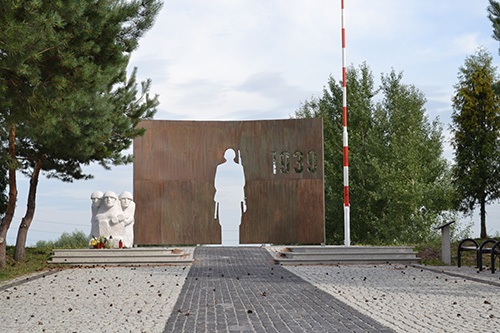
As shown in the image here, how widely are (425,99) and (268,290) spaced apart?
79.1 feet

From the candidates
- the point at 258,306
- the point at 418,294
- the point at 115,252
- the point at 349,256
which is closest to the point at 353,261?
the point at 349,256

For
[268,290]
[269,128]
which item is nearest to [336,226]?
[269,128]

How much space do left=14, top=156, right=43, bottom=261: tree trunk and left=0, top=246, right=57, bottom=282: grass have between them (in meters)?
0.24

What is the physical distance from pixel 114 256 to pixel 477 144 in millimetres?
14060

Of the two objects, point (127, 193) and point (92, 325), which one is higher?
point (127, 193)

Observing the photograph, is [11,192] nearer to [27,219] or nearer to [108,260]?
[27,219]

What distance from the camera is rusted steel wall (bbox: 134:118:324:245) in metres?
17.6

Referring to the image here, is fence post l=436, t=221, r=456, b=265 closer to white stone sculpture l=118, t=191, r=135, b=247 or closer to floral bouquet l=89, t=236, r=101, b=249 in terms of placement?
white stone sculpture l=118, t=191, r=135, b=247

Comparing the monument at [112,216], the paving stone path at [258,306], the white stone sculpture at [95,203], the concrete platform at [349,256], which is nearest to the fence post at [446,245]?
the concrete platform at [349,256]

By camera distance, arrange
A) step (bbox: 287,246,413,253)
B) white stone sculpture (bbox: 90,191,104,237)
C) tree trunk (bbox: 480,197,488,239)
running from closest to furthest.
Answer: step (bbox: 287,246,413,253)
white stone sculpture (bbox: 90,191,104,237)
tree trunk (bbox: 480,197,488,239)

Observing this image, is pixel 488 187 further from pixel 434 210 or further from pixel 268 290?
pixel 268 290

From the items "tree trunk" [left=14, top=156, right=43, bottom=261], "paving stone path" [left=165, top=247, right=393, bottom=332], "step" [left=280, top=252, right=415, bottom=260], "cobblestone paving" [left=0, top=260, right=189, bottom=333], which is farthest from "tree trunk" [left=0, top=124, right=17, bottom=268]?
"step" [left=280, top=252, right=415, bottom=260]

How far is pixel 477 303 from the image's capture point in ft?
25.4

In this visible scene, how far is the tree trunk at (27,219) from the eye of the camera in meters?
15.1
